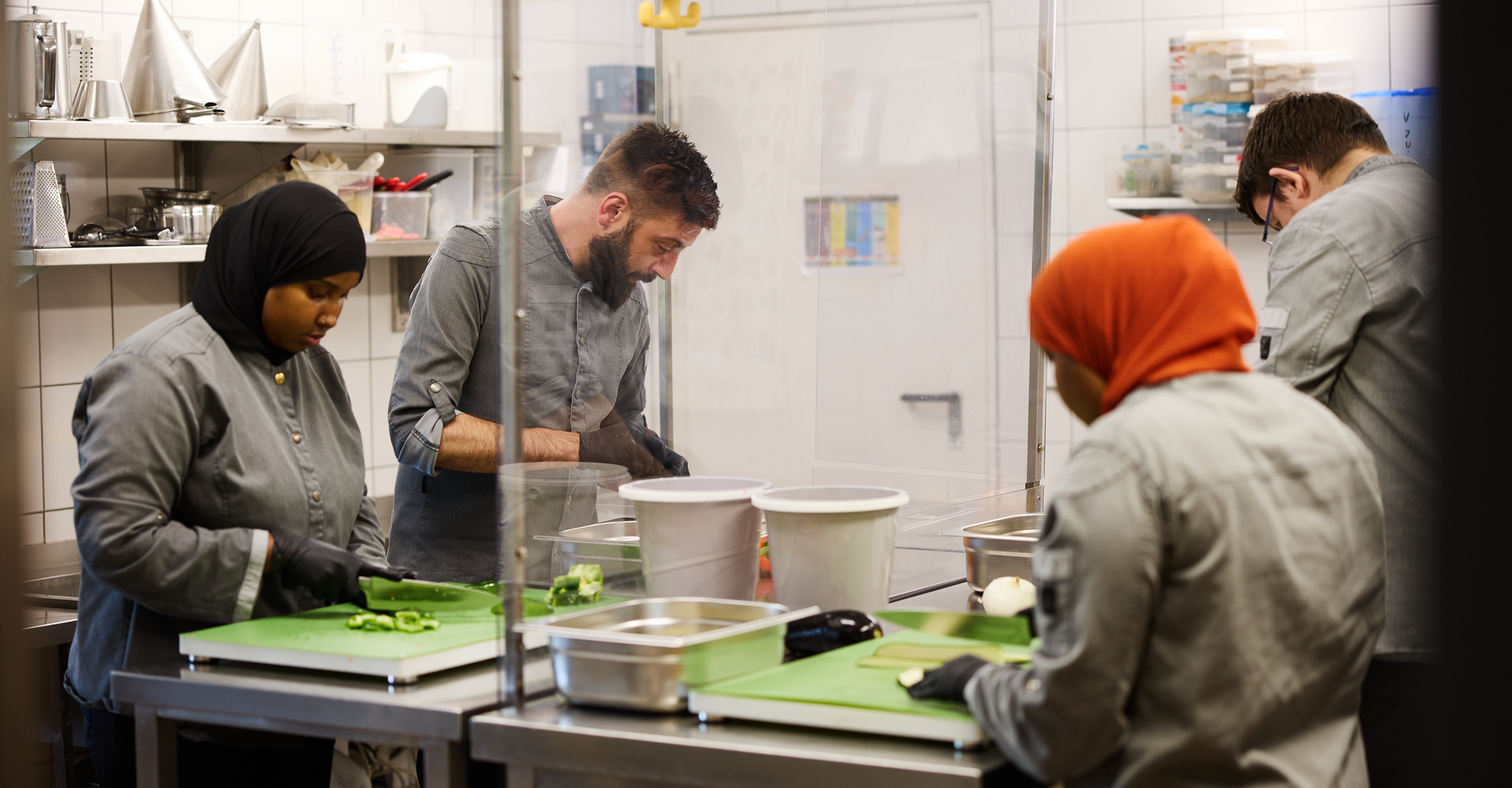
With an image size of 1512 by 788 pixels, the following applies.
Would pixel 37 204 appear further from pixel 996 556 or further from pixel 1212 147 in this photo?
pixel 1212 147

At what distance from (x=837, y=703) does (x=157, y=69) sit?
2.53 m

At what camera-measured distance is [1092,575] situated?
3.63ft

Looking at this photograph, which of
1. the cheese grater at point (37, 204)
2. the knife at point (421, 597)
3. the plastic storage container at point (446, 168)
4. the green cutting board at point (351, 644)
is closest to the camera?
the green cutting board at point (351, 644)

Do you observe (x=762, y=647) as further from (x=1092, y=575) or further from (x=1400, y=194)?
(x=1400, y=194)

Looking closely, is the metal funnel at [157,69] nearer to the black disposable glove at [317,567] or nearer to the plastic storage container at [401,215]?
the plastic storage container at [401,215]

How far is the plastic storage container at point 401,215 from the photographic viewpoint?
354 cm

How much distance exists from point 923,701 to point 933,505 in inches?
41.7

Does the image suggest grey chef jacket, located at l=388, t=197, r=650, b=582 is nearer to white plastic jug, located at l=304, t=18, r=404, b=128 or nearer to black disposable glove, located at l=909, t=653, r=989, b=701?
black disposable glove, located at l=909, t=653, r=989, b=701

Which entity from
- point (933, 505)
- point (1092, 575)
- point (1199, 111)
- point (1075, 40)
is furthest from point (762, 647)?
A: point (1075, 40)

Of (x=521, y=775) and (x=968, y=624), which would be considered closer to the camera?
(x=521, y=775)

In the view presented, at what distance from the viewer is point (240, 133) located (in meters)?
3.11

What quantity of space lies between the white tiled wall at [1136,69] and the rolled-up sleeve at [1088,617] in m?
2.62

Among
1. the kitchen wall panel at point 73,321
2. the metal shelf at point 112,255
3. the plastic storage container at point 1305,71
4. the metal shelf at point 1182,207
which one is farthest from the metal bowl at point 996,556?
the kitchen wall panel at point 73,321

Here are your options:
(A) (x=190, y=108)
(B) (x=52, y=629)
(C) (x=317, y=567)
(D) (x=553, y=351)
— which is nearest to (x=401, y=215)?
(A) (x=190, y=108)
